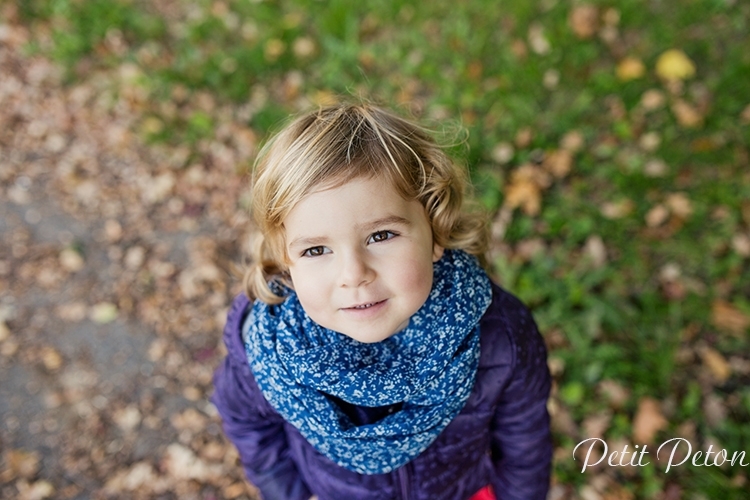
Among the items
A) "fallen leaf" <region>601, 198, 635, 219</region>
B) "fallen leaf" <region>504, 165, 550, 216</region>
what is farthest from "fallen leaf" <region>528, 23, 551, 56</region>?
"fallen leaf" <region>601, 198, 635, 219</region>

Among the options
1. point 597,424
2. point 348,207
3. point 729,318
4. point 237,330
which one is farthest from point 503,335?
point 729,318

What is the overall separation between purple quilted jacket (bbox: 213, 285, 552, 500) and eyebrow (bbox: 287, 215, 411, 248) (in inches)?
18.5

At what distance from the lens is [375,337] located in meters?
1.46

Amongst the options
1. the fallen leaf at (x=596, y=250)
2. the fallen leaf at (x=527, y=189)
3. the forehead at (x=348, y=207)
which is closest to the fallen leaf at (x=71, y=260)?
the fallen leaf at (x=527, y=189)

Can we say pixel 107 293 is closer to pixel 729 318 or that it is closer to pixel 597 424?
pixel 597 424

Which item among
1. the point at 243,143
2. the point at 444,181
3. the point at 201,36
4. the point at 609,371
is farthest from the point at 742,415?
the point at 201,36

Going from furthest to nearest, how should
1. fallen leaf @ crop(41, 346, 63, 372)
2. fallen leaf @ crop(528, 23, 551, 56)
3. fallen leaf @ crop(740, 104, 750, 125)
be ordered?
1. fallen leaf @ crop(528, 23, 551, 56)
2. fallen leaf @ crop(740, 104, 750, 125)
3. fallen leaf @ crop(41, 346, 63, 372)

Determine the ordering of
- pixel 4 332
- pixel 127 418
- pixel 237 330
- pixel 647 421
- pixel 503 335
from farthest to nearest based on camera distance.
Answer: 1. pixel 4 332
2. pixel 127 418
3. pixel 647 421
4. pixel 237 330
5. pixel 503 335

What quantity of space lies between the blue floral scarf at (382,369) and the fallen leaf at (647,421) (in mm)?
1484

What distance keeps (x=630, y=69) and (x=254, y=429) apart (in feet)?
10.7

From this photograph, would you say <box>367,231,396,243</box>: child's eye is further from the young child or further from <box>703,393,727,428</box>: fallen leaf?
<box>703,393,727,428</box>: fallen leaf

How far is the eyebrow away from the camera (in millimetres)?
1379

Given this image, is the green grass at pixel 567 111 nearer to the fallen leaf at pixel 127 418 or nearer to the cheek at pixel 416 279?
the cheek at pixel 416 279

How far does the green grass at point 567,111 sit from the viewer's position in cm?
292
